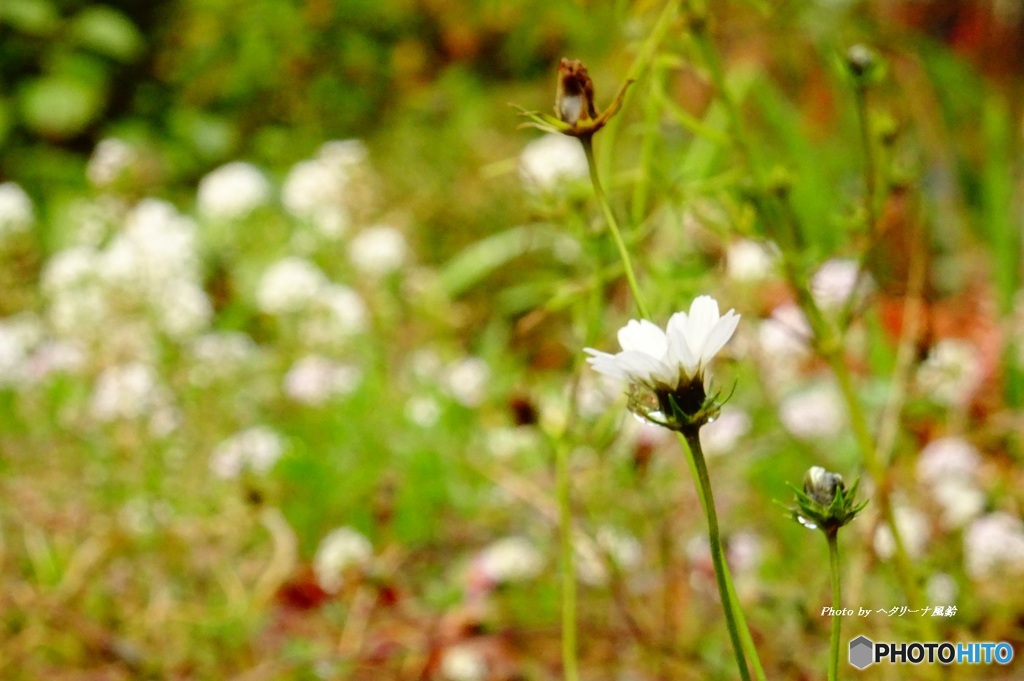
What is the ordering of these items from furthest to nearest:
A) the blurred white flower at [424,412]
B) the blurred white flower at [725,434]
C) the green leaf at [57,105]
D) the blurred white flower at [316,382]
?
the green leaf at [57,105]
the blurred white flower at [316,382]
the blurred white flower at [424,412]
the blurred white flower at [725,434]

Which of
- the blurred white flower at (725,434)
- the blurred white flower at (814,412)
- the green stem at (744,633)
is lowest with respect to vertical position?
the green stem at (744,633)

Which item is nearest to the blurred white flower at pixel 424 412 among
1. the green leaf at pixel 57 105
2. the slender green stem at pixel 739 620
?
the slender green stem at pixel 739 620

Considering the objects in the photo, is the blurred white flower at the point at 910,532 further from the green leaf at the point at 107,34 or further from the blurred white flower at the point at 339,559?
the green leaf at the point at 107,34

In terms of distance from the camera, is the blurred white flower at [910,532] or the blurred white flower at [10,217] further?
the blurred white flower at [10,217]

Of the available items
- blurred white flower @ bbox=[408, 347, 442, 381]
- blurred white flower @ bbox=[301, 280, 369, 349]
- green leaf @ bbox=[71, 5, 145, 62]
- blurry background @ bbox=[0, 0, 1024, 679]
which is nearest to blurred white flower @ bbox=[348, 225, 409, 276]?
blurry background @ bbox=[0, 0, 1024, 679]

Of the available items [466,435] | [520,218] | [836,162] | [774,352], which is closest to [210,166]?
[520,218]

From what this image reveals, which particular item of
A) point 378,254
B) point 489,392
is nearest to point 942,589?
point 489,392

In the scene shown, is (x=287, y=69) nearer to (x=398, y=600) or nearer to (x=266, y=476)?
(x=266, y=476)
